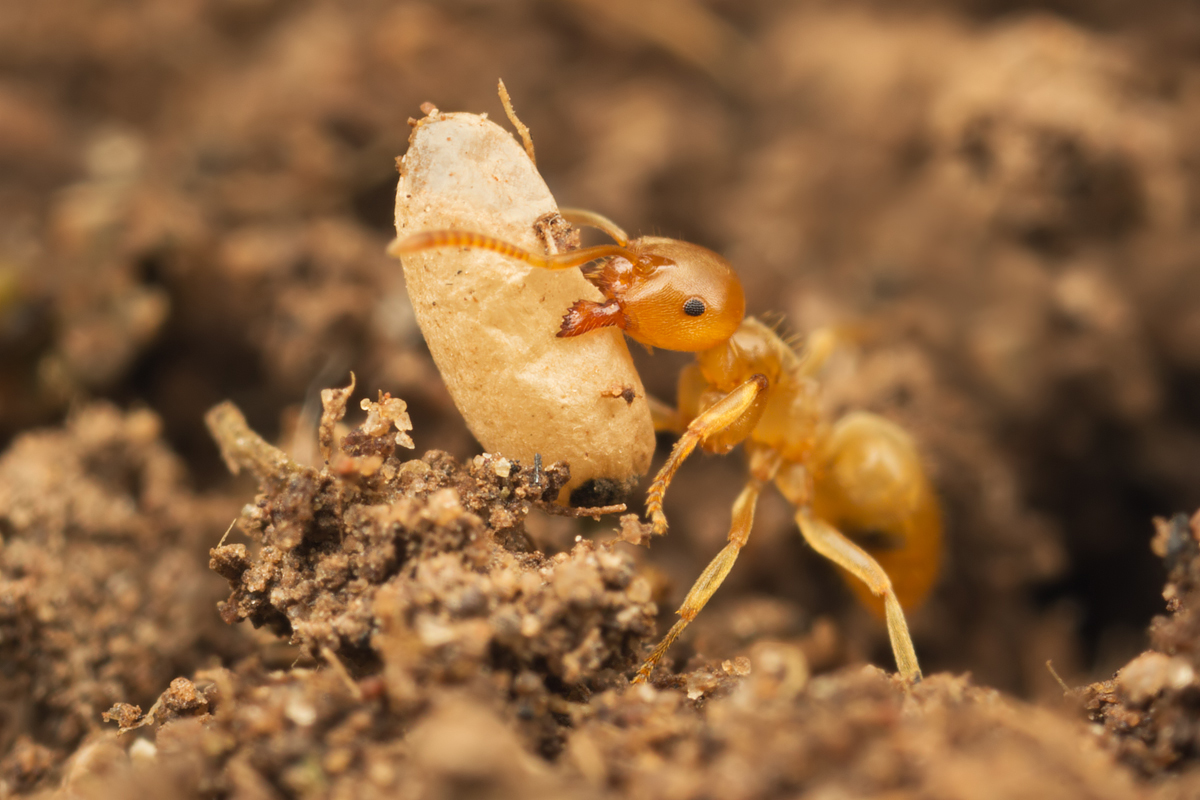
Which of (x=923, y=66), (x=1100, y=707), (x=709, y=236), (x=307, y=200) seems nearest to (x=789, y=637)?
(x=1100, y=707)

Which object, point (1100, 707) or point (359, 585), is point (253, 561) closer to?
point (359, 585)

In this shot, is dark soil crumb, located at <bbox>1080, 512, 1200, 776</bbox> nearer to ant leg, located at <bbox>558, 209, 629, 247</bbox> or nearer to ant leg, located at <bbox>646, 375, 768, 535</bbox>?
ant leg, located at <bbox>646, 375, 768, 535</bbox>

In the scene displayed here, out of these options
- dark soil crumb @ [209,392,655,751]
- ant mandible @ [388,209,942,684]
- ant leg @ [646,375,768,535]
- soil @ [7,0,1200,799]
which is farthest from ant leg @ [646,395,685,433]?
dark soil crumb @ [209,392,655,751]

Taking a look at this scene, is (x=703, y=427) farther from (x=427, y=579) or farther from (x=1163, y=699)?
(x=1163, y=699)

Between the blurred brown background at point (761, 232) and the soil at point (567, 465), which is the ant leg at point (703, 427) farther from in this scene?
the blurred brown background at point (761, 232)

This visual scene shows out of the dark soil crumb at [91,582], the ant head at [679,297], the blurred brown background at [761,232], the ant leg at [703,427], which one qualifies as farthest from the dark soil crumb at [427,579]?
the blurred brown background at [761,232]

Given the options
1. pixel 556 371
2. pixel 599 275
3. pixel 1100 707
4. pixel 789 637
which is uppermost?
pixel 599 275
